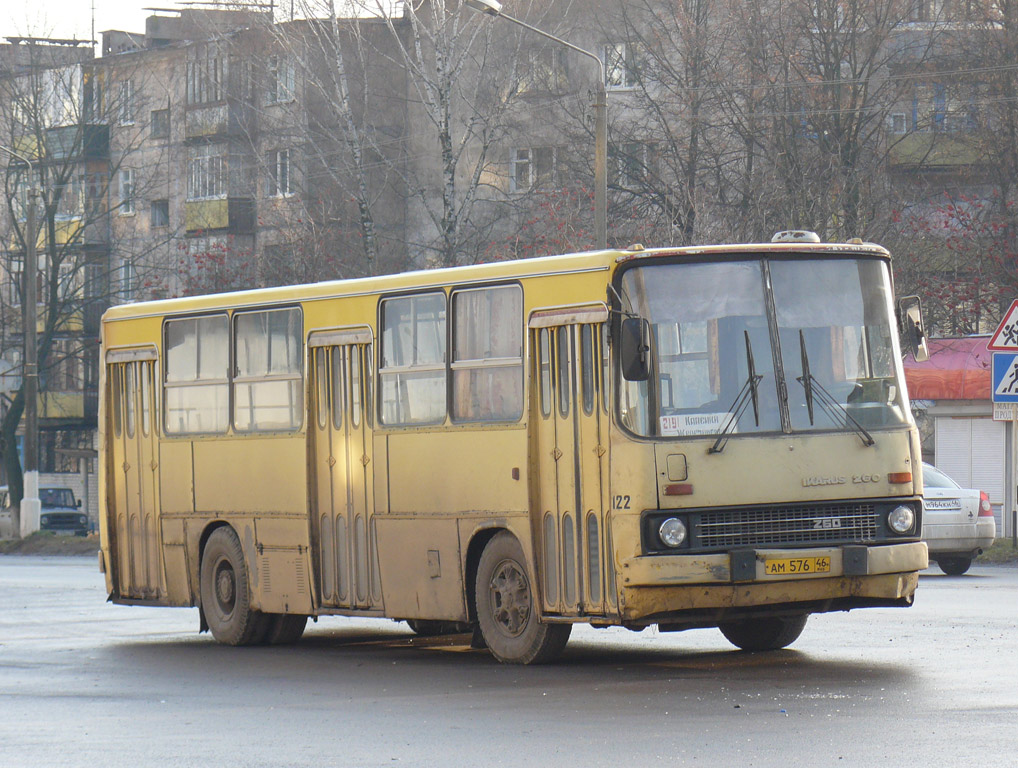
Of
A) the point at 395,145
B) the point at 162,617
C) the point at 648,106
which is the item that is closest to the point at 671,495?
the point at 162,617

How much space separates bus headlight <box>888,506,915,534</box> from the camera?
42.0 ft

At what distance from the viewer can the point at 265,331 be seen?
1622 centimetres

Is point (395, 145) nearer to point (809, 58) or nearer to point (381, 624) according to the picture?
point (809, 58)

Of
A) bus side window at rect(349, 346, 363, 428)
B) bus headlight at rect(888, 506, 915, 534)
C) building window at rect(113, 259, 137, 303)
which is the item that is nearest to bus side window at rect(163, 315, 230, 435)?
bus side window at rect(349, 346, 363, 428)

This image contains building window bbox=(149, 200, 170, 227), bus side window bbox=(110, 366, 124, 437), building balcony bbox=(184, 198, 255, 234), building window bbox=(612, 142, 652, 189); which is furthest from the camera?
building window bbox=(149, 200, 170, 227)

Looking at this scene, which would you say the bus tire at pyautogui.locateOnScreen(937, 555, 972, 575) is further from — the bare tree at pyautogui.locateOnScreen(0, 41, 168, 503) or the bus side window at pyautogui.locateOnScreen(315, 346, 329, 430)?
the bare tree at pyautogui.locateOnScreen(0, 41, 168, 503)

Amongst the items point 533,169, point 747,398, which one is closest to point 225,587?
point 747,398

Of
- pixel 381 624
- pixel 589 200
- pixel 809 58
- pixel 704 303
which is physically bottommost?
pixel 381 624

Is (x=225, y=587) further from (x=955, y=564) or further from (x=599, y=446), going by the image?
(x=955, y=564)

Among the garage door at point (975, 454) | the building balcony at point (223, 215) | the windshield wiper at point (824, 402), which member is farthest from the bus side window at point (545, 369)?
the building balcony at point (223, 215)

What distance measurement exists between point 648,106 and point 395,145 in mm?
15505

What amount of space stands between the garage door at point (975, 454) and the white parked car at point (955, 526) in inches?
542

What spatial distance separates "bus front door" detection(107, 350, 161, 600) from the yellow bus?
1908 mm

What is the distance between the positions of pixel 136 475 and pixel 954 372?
24.6 metres
